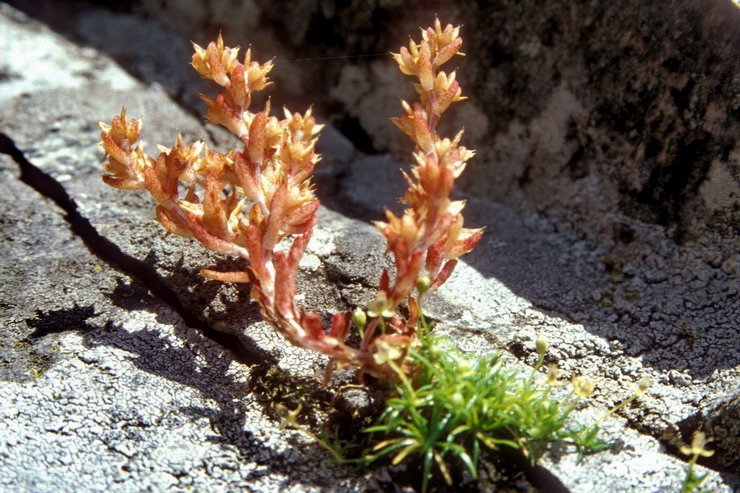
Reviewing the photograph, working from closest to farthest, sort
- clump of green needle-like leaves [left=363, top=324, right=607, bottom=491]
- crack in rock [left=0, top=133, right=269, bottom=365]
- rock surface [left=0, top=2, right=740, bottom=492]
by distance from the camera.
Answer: clump of green needle-like leaves [left=363, top=324, right=607, bottom=491] → rock surface [left=0, top=2, right=740, bottom=492] → crack in rock [left=0, top=133, right=269, bottom=365]

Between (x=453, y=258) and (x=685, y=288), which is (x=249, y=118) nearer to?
(x=453, y=258)

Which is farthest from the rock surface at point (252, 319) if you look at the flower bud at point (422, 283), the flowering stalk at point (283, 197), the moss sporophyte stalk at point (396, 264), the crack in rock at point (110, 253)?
the flower bud at point (422, 283)

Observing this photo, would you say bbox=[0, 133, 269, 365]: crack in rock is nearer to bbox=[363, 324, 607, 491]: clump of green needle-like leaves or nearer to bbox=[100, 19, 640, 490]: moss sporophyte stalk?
bbox=[100, 19, 640, 490]: moss sporophyte stalk

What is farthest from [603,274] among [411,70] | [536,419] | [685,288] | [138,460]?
[138,460]

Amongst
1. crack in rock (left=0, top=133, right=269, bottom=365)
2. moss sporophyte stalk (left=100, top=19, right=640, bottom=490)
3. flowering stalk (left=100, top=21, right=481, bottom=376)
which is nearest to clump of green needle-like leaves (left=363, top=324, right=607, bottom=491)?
moss sporophyte stalk (left=100, top=19, right=640, bottom=490)

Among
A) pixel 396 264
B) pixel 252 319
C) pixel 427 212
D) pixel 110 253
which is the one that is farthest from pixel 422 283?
pixel 110 253

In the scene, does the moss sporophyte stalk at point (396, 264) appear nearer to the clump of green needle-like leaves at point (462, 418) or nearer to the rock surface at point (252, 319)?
the clump of green needle-like leaves at point (462, 418)

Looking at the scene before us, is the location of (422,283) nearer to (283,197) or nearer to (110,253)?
(283,197)
